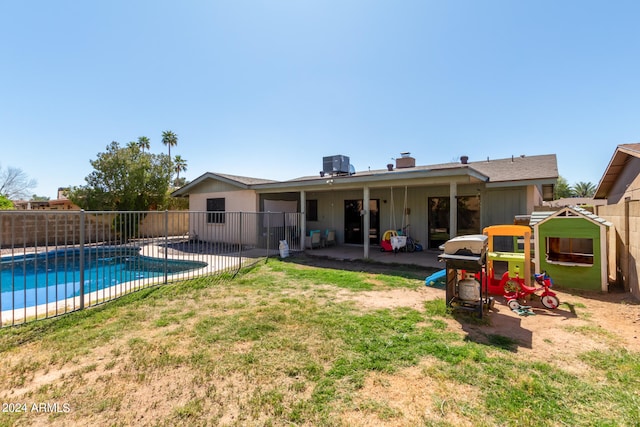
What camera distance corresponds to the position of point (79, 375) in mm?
2746

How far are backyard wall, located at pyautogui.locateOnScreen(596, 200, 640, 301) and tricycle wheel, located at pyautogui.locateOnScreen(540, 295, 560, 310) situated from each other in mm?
1743

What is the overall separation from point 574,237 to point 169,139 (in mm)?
41886

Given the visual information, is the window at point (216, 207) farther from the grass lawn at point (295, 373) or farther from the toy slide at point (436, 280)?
the toy slide at point (436, 280)

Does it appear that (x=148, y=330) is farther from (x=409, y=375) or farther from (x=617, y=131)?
(x=617, y=131)

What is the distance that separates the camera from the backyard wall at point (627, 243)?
5012 mm

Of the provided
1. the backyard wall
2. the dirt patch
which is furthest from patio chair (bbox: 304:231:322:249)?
the backyard wall

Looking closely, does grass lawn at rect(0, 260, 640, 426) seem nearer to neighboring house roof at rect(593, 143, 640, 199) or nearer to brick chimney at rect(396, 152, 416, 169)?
neighboring house roof at rect(593, 143, 640, 199)

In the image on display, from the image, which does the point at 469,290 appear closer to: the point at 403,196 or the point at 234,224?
the point at 403,196

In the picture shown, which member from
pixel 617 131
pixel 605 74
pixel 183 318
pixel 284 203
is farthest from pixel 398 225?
pixel 617 131

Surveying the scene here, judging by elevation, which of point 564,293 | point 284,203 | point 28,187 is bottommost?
point 564,293

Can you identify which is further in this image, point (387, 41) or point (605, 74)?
point (387, 41)

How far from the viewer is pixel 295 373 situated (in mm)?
2746

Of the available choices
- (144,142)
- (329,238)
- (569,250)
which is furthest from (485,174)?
(144,142)

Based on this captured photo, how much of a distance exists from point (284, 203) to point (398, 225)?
17.3 feet
